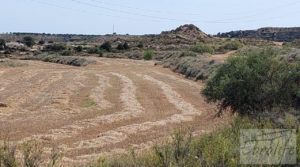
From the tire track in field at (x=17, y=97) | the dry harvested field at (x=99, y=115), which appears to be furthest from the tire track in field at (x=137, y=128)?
the tire track in field at (x=17, y=97)

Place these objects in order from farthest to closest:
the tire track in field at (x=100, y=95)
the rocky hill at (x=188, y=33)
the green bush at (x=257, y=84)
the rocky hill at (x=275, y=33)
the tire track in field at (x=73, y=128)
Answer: the rocky hill at (x=188, y=33)
the rocky hill at (x=275, y=33)
the tire track in field at (x=100, y=95)
the tire track in field at (x=73, y=128)
the green bush at (x=257, y=84)

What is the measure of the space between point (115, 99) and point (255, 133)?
22.0 m

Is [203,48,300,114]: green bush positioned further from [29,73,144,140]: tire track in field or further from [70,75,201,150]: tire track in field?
[29,73,144,140]: tire track in field

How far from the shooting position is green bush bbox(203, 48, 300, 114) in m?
16.4

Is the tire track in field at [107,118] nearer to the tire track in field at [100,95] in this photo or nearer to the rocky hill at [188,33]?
the tire track in field at [100,95]

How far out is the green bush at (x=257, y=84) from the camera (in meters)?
16.4

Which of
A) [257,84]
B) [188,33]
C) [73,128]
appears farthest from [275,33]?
[257,84]

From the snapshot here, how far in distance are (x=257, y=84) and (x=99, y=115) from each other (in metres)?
8.98

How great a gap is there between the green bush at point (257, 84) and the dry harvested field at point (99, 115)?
1.15 meters

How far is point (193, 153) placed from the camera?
922 centimetres

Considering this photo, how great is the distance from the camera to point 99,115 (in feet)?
80.8

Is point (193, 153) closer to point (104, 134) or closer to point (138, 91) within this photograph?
point (104, 134)

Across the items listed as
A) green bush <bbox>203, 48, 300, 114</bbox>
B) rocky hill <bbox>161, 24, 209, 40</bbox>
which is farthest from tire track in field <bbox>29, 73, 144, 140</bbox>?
rocky hill <bbox>161, 24, 209, 40</bbox>

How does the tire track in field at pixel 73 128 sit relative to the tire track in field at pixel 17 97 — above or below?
above
